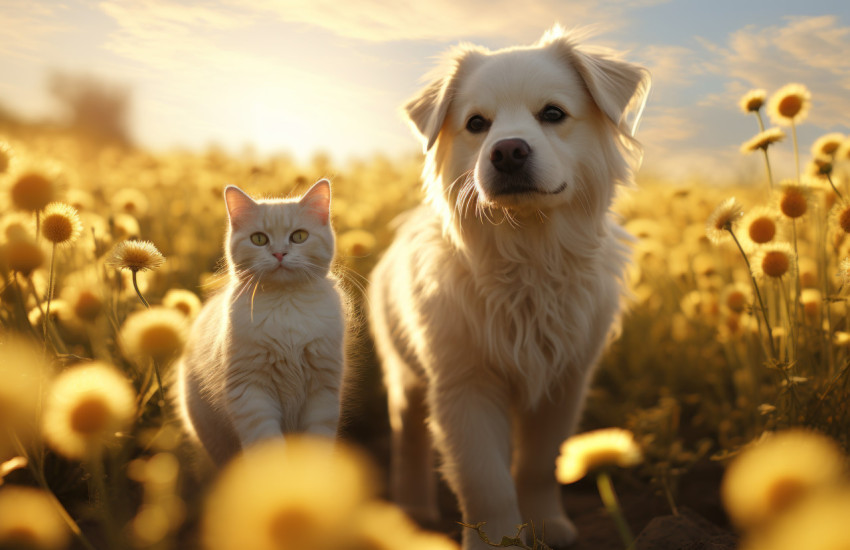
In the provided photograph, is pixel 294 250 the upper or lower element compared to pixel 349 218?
upper

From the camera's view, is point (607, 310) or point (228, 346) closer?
point (228, 346)

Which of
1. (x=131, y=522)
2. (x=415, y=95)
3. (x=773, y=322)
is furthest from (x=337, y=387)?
(x=773, y=322)

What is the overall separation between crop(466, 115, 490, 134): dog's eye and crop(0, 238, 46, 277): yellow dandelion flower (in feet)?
5.21

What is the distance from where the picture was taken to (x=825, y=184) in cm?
262

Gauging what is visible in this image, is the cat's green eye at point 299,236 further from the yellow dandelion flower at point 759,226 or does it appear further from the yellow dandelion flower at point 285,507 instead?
the yellow dandelion flower at point 759,226

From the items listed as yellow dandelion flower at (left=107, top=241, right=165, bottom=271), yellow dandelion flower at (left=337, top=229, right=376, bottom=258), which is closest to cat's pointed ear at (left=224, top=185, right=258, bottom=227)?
yellow dandelion flower at (left=107, top=241, right=165, bottom=271)

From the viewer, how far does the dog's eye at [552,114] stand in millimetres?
2357

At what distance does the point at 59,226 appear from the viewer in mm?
1738

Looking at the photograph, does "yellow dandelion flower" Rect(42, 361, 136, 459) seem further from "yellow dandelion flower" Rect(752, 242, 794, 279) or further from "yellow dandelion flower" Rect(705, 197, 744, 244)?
"yellow dandelion flower" Rect(752, 242, 794, 279)

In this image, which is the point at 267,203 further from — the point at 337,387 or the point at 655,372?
the point at 655,372

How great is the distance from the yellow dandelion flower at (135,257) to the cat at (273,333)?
0.66 feet

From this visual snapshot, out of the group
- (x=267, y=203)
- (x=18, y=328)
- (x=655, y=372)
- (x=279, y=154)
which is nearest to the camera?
(x=267, y=203)

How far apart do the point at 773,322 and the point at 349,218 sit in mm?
2718

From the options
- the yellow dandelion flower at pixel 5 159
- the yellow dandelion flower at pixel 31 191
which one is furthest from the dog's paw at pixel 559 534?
the yellow dandelion flower at pixel 5 159
